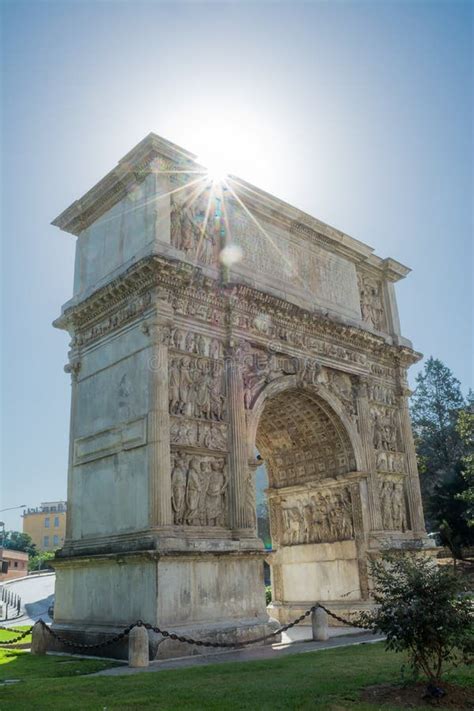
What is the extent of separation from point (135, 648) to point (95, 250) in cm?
1152

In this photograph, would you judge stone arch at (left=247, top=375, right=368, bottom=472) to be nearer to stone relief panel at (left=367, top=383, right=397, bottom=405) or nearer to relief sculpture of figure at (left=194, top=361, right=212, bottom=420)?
stone relief panel at (left=367, top=383, right=397, bottom=405)

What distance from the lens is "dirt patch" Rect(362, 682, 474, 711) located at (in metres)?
7.37

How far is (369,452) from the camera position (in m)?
20.4

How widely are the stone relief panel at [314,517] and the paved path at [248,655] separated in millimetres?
4683

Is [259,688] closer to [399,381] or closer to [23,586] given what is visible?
[399,381]

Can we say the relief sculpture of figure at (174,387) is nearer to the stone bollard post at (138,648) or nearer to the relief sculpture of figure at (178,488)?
the relief sculpture of figure at (178,488)

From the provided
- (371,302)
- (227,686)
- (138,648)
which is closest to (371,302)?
(371,302)

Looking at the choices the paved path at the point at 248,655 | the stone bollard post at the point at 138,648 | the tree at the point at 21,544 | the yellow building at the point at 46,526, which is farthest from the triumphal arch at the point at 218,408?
the yellow building at the point at 46,526

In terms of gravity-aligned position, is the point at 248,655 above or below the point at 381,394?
below

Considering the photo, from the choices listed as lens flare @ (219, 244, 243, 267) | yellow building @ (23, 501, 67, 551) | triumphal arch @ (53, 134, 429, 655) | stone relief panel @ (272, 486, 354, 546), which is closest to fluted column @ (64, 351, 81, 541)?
triumphal arch @ (53, 134, 429, 655)

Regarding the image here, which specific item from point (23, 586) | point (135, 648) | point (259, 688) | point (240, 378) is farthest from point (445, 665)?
point (23, 586)

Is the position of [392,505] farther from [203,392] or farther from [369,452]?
[203,392]

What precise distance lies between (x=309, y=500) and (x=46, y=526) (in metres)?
88.3

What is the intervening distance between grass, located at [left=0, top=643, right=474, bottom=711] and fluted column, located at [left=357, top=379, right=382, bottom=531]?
7.79 metres
